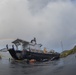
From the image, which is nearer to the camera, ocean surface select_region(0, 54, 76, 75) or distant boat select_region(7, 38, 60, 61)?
ocean surface select_region(0, 54, 76, 75)

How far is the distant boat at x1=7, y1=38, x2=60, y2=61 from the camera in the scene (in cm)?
7625

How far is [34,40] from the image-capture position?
85.1 m

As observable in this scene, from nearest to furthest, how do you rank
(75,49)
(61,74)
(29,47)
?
(61,74) → (29,47) → (75,49)

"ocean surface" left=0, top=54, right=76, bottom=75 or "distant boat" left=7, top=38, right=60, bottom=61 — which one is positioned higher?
"distant boat" left=7, top=38, right=60, bottom=61

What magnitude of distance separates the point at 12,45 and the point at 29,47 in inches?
229

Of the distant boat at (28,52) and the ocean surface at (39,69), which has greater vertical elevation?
the distant boat at (28,52)

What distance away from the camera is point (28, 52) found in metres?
76.2

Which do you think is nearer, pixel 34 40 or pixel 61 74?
pixel 61 74

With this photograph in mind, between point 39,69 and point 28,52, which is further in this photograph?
point 28,52

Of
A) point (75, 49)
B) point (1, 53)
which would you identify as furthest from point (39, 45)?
point (75, 49)

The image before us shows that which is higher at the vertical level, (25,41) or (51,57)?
(25,41)

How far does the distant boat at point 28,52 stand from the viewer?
76250mm

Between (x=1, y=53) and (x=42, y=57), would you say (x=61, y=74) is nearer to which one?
(x=42, y=57)

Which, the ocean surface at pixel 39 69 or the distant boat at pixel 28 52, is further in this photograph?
the distant boat at pixel 28 52
